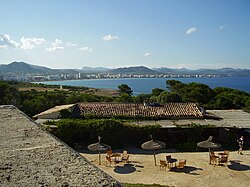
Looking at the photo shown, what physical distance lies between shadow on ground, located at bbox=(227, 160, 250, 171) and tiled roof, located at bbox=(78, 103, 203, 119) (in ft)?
25.4

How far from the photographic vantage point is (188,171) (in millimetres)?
16047

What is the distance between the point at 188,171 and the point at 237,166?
10.7ft

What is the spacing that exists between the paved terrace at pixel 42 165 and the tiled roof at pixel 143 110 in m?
23.2

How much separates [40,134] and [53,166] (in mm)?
663

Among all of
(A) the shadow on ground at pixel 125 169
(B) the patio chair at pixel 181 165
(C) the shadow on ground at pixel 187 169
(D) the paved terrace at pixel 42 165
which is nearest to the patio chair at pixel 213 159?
(C) the shadow on ground at pixel 187 169

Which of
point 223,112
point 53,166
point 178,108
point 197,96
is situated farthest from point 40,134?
point 197,96

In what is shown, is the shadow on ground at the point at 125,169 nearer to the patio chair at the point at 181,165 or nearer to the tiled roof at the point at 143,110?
the patio chair at the point at 181,165

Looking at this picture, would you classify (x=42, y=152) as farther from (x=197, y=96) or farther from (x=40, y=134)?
(x=197, y=96)

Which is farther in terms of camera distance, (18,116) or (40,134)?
(18,116)

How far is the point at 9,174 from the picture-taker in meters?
1.55

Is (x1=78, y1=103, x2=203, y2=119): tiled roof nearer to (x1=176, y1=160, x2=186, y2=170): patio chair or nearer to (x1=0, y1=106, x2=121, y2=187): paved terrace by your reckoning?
(x1=176, y1=160, x2=186, y2=170): patio chair

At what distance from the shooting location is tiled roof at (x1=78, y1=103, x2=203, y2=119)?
82.8 ft

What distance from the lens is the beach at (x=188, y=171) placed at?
569 inches

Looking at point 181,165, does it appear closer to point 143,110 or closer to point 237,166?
point 237,166
